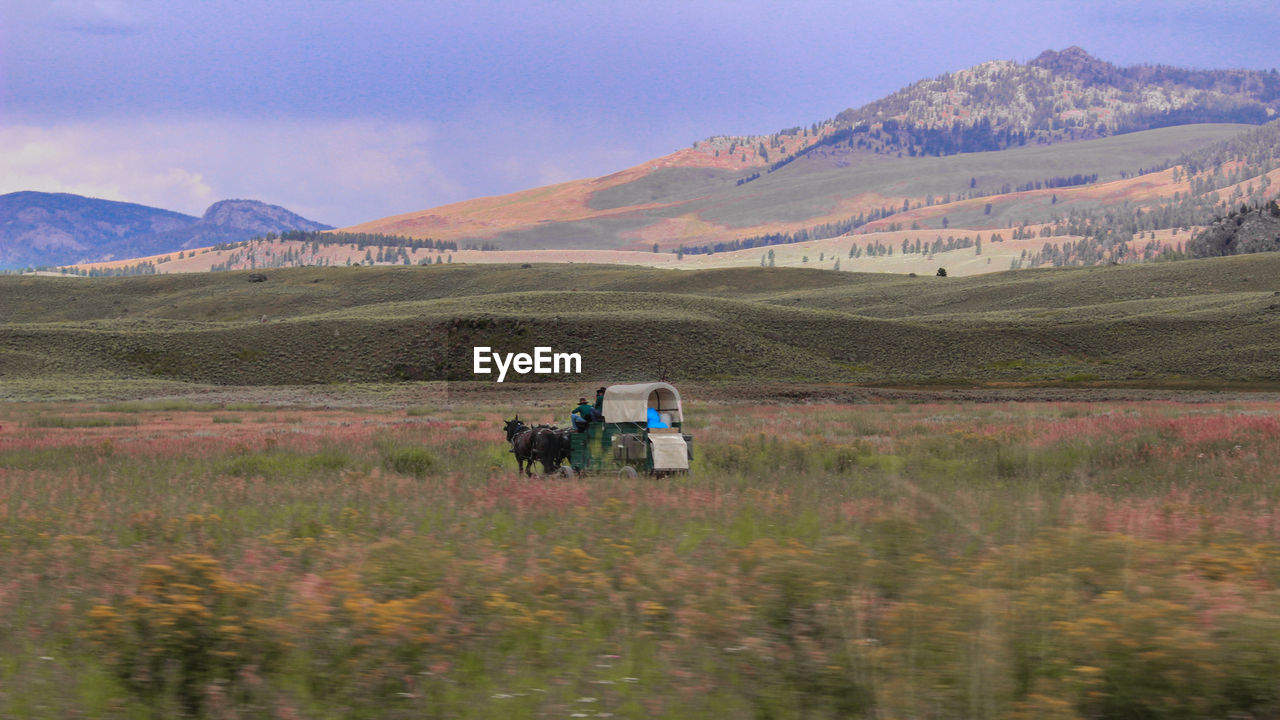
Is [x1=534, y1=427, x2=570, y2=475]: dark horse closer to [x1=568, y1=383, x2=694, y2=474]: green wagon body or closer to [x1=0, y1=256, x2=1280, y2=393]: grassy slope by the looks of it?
[x1=568, y1=383, x2=694, y2=474]: green wagon body

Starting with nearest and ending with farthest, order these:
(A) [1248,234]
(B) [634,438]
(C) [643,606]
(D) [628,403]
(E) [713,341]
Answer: (C) [643,606], (B) [634,438], (D) [628,403], (E) [713,341], (A) [1248,234]

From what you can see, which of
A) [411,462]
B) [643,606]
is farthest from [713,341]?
[643,606]

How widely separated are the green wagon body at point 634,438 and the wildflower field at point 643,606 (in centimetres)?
481

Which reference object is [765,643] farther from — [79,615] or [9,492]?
[9,492]

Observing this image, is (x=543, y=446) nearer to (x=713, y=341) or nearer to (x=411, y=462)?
(x=411, y=462)

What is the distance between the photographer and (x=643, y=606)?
21.4ft

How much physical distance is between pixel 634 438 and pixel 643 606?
1122 cm

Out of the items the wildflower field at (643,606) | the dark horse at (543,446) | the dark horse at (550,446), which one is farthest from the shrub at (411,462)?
the wildflower field at (643,606)

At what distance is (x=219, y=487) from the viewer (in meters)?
14.2

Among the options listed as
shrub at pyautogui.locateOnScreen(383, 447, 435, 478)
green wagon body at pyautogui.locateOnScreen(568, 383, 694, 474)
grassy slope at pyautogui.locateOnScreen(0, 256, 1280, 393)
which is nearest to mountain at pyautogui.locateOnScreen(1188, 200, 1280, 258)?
grassy slope at pyautogui.locateOnScreen(0, 256, 1280, 393)

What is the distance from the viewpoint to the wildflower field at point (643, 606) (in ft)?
16.6

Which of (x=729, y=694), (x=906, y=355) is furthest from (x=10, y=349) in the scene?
(x=729, y=694)

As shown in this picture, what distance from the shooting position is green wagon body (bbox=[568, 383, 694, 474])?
17.5 m

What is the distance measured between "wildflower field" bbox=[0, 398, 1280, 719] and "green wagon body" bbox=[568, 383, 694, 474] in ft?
15.8
